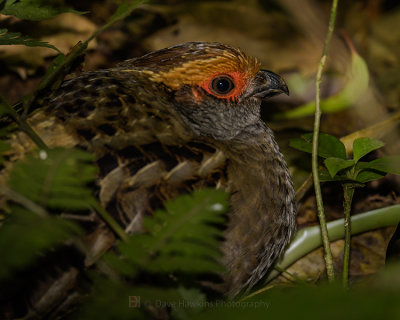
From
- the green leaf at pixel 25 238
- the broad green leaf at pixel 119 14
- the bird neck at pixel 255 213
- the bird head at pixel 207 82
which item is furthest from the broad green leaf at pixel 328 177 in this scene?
the green leaf at pixel 25 238

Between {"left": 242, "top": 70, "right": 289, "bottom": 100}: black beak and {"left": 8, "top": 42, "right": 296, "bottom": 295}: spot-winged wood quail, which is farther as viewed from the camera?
{"left": 242, "top": 70, "right": 289, "bottom": 100}: black beak

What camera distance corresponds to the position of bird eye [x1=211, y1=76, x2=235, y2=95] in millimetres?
2988

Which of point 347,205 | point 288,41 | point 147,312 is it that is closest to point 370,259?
point 347,205

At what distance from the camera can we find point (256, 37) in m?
5.39

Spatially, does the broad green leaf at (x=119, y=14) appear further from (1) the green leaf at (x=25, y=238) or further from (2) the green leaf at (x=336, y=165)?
(2) the green leaf at (x=336, y=165)

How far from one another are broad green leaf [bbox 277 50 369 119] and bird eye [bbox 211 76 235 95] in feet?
4.10

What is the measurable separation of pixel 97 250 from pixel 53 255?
0.18 metres

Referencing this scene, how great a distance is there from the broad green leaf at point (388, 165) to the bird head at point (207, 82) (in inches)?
31.6

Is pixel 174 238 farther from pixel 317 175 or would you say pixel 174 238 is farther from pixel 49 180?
pixel 317 175

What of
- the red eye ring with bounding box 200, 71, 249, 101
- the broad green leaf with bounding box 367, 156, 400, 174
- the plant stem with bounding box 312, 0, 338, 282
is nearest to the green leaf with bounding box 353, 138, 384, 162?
the broad green leaf with bounding box 367, 156, 400, 174

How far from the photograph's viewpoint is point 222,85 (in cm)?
301

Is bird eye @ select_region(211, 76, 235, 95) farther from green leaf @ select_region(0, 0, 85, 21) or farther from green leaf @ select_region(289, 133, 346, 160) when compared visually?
green leaf @ select_region(0, 0, 85, 21)

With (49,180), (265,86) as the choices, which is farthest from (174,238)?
(265,86)

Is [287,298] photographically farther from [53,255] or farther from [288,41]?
[288,41]
